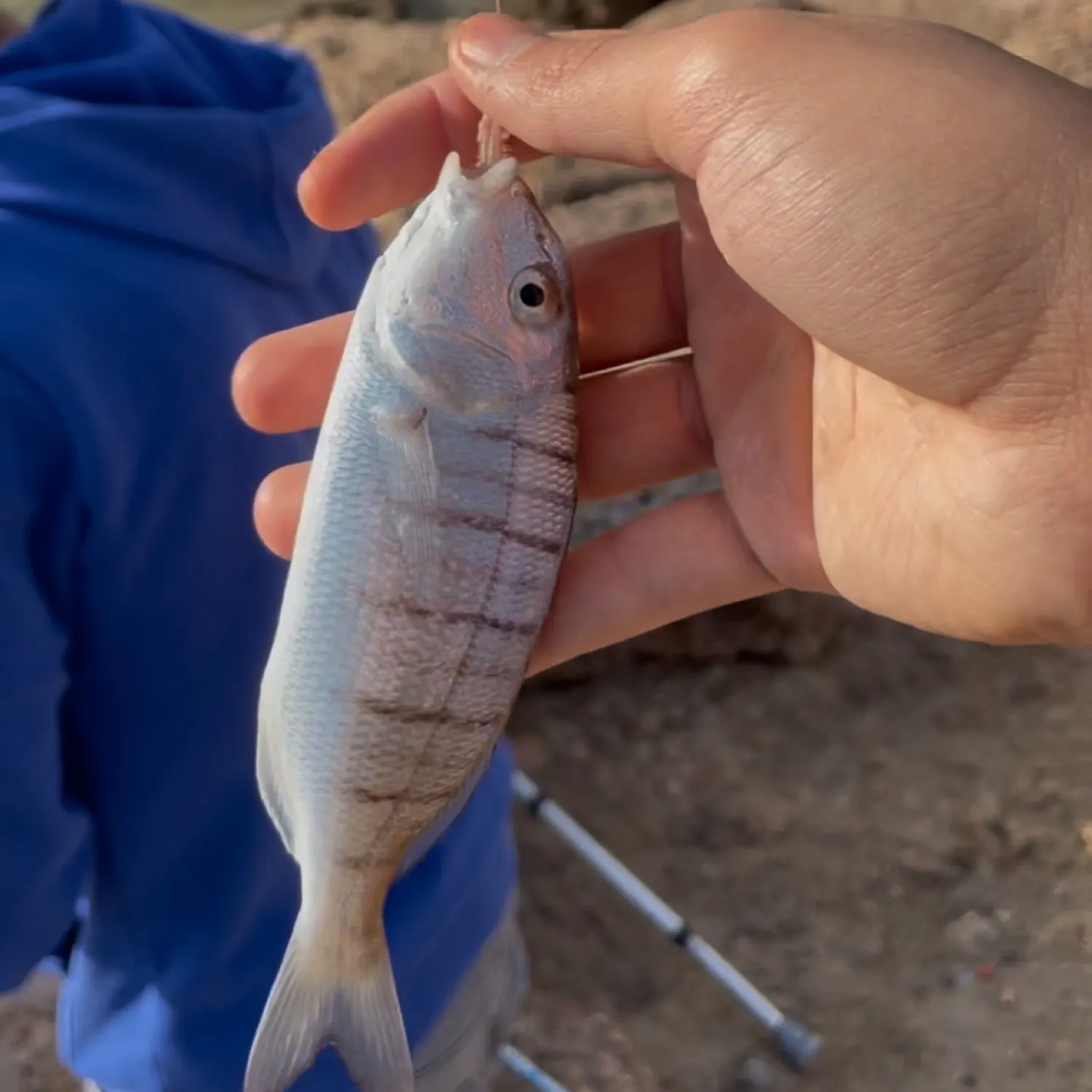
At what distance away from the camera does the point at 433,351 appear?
1091mm

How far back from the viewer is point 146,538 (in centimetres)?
122

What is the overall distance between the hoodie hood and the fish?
29cm

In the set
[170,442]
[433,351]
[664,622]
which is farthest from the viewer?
[664,622]

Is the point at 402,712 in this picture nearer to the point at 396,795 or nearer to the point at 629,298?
the point at 396,795

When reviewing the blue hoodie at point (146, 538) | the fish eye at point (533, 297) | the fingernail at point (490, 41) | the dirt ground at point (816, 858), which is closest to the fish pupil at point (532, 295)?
the fish eye at point (533, 297)

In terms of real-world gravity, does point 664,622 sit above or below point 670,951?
above

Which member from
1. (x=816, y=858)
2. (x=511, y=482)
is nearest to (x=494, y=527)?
(x=511, y=482)

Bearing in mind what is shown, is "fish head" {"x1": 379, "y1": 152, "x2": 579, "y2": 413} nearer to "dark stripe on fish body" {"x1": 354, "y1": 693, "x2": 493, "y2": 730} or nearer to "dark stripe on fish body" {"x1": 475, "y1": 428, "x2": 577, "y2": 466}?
"dark stripe on fish body" {"x1": 475, "y1": 428, "x2": 577, "y2": 466}

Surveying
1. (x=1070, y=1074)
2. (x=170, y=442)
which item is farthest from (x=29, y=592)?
(x=1070, y=1074)

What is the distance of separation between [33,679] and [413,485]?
16.4 inches

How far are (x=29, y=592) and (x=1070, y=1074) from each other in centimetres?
216

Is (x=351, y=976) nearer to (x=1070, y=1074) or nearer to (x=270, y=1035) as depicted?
(x=270, y=1035)

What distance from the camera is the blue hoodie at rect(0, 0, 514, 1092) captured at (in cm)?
115

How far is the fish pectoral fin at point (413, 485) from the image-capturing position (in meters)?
1.07
